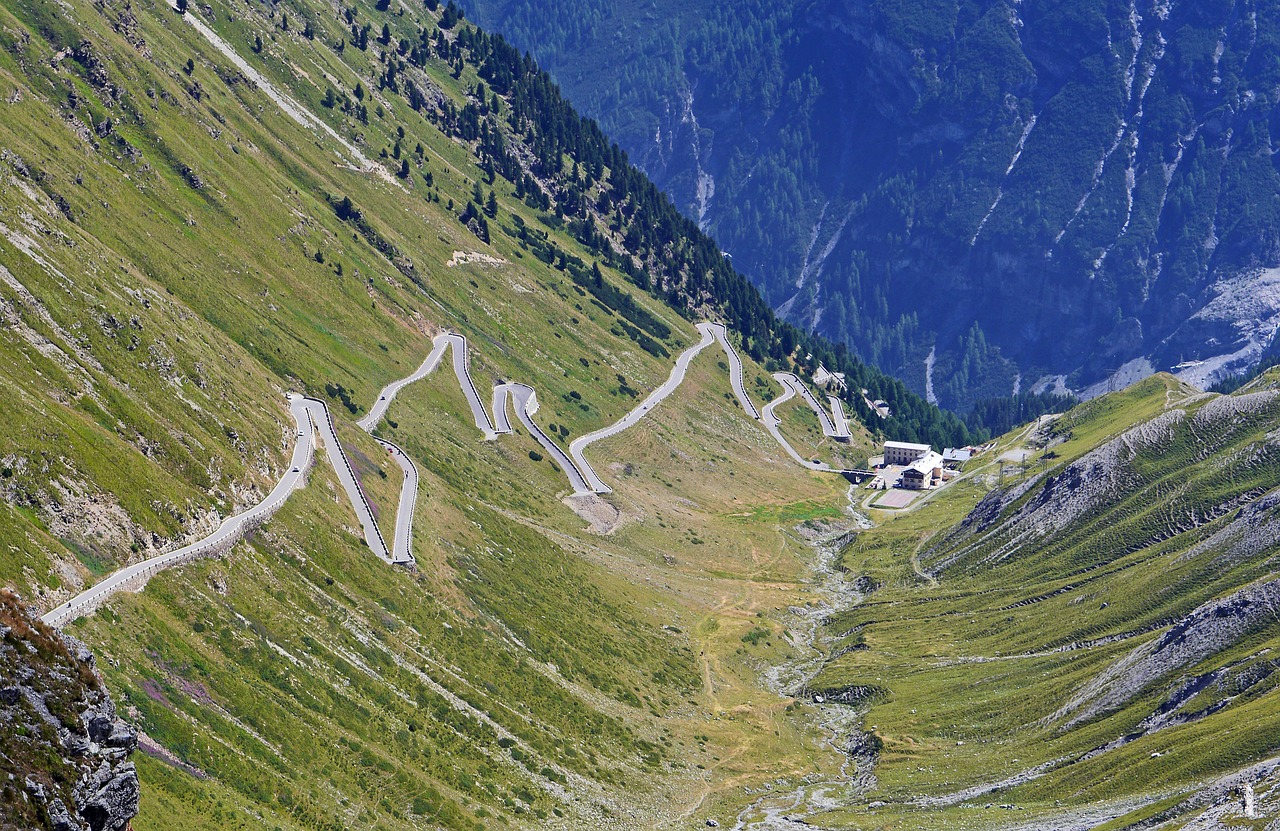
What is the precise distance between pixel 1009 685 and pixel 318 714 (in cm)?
7222

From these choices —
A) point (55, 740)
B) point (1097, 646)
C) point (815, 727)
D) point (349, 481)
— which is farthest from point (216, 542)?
point (1097, 646)

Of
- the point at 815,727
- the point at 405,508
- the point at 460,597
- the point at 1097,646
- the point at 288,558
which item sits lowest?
the point at 288,558

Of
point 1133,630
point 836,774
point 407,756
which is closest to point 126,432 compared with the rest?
point 407,756

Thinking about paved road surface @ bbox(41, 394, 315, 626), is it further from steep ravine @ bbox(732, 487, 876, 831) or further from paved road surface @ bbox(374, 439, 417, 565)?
steep ravine @ bbox(732, 487, 876, 831)

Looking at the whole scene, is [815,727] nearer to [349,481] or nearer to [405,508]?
[405,508]

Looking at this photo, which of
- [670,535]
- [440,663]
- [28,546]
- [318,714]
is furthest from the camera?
[670,535]

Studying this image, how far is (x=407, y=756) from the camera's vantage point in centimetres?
9581

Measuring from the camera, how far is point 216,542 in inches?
4031

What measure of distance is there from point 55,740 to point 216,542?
159ft

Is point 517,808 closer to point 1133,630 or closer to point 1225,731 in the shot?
point 1225,731

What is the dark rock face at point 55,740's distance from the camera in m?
51.3

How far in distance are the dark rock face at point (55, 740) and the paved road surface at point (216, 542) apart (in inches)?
828

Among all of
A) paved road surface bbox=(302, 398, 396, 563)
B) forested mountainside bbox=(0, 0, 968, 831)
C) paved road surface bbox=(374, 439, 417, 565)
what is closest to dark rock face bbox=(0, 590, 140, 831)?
forested mountainside bbox=(0, 0, 968, 831)

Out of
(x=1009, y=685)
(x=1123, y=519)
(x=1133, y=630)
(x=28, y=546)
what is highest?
(x=1123, y=519)
